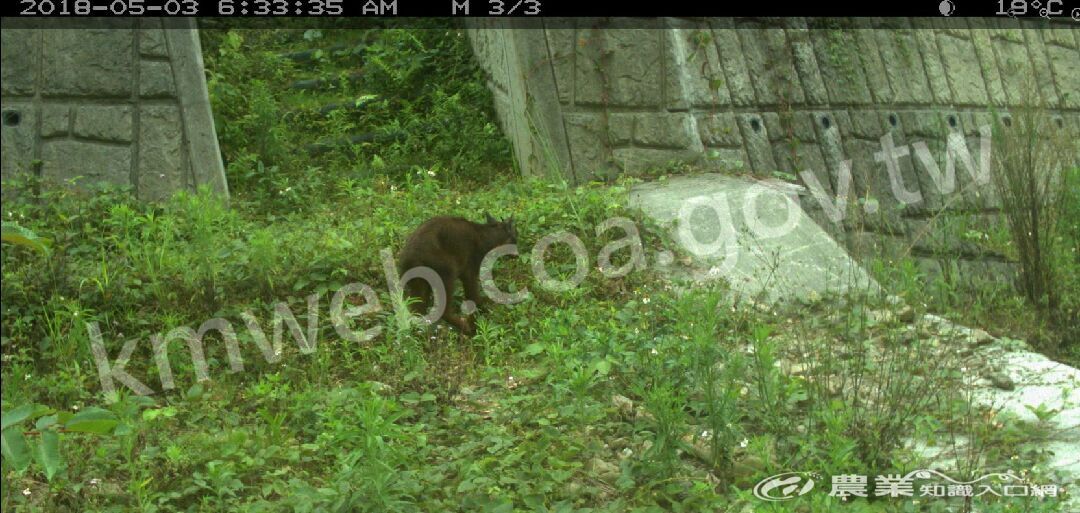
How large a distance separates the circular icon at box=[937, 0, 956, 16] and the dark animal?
22.6ft

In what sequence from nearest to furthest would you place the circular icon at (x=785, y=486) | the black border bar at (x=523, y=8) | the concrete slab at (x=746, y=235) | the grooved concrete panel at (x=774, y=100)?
the circular icon at (x=785, y=486), the concrete slab at (x=746, y=235), the black border bar at (x=523, y=8), the grooved concrete panel at (x=774, y=100)

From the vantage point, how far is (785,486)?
4805 mm

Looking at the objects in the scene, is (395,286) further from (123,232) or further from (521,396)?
(123,232)

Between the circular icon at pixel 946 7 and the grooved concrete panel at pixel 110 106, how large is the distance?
7802 mm

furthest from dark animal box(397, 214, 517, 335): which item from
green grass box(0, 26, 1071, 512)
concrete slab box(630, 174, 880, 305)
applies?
concrete slab box(630, 174, 880, 305)

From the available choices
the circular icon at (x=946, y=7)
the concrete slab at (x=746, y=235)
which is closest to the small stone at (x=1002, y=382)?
the concrete slab at (x=746, y=235)

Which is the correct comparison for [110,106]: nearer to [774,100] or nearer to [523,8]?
[523,8]

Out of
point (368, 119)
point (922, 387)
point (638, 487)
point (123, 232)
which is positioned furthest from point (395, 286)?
point (368, 119)

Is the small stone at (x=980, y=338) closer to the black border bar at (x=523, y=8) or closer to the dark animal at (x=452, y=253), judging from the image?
the dark animal at (x=452, y=253)

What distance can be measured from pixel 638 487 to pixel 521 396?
1.03 metres

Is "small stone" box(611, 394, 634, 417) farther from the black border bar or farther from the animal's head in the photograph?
the black border bar

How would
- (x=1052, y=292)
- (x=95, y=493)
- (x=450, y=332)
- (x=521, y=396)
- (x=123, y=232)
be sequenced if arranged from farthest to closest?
(x=1052, y=292), (x=123, y=232), (x=450, y=332), (x=521, y=396), (x=95, y=493)

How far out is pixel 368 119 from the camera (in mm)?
10617

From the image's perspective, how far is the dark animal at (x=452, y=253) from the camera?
662 cm
